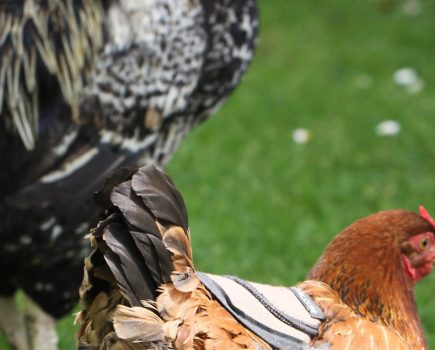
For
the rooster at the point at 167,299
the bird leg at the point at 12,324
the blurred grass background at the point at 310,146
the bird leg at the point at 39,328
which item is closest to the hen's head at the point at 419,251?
the rooster at the point at 167,299

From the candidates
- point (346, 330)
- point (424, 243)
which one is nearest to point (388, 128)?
point (424, 243)

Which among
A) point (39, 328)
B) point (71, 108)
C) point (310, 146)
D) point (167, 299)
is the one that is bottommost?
point (310, 146)

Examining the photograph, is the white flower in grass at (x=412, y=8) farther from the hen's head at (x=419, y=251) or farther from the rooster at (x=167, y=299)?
the rooster at (x=167, y=299)

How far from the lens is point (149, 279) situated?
2695 mm

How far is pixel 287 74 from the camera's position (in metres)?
7.36

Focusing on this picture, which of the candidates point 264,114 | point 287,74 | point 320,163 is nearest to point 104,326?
point 320,163

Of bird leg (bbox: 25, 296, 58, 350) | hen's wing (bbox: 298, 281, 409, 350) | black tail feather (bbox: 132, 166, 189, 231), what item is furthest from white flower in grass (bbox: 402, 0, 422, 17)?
black tail feather (bbox: 132, 166, 189, 231)

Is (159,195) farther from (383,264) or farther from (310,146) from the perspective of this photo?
(310,146)

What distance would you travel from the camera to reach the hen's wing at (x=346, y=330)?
9.32 feet

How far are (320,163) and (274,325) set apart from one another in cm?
332

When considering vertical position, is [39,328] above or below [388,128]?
above

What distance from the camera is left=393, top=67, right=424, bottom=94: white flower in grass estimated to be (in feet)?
23.1

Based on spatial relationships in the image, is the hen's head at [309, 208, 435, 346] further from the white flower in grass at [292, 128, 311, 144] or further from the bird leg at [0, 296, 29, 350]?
the white flower in grass at [292, 128, 311, 144]

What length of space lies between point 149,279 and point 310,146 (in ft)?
12.2
